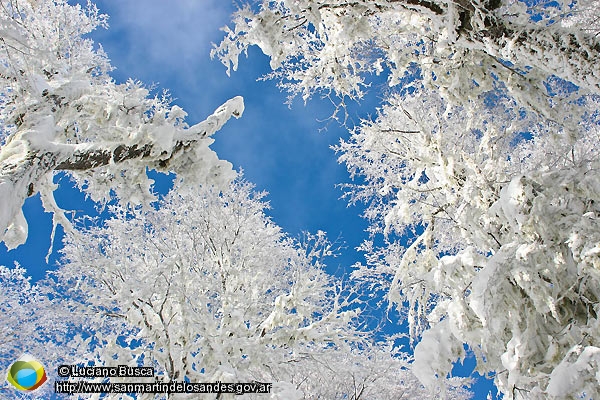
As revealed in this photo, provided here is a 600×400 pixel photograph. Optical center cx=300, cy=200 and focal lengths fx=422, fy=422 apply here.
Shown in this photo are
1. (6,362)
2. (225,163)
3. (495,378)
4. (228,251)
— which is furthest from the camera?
(6,362)

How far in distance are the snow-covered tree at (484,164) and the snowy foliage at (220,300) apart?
1960 millimetres

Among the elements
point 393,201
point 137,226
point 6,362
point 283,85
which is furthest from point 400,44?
point 6,362

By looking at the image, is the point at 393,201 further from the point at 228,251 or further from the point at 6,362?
the point at 6,362

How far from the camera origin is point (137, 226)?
33.6 ft

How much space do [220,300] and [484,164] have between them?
5.71 meters

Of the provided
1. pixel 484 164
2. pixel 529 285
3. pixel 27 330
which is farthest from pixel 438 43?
pixel 27 330

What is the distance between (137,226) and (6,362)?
5.45 m

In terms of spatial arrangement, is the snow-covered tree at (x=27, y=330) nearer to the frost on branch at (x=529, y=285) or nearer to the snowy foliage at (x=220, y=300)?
the snowy foliage at (x=220, y=300)

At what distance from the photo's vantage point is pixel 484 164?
721 cm

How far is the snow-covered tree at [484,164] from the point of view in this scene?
12.2 ft

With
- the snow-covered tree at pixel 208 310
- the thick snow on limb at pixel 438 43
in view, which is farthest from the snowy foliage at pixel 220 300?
the thick snow on limb at pixel 438 43

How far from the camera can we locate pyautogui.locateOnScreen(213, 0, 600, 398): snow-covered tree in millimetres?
3730

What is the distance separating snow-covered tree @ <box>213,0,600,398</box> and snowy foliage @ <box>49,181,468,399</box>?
196 cm

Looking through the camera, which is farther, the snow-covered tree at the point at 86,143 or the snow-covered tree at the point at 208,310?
the snow-covered tree at the point at 208,310
